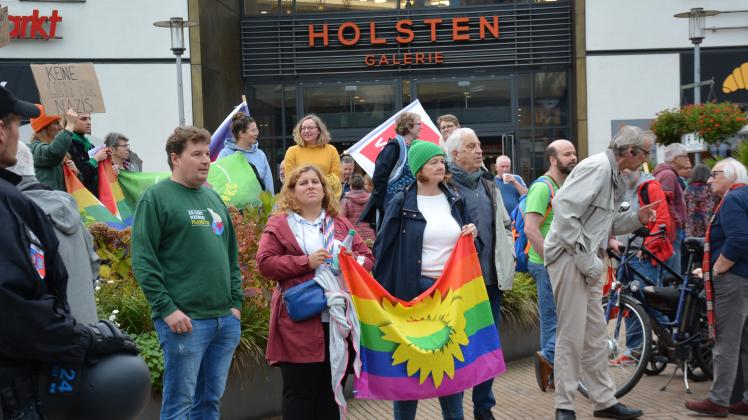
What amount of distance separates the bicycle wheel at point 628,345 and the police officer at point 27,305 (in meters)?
5.06

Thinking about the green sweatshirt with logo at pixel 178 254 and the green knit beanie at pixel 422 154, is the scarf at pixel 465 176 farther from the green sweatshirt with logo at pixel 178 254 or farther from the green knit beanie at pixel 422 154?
the green sweatshirt with logo at pixel 178 254

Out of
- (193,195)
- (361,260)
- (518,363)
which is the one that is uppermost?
(193,195)

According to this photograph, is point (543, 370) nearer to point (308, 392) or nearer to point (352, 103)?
point (308, 392)

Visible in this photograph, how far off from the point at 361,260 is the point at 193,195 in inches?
44.6

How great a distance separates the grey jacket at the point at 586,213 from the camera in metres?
6.51

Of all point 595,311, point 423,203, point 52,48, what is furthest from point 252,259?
point 52,48

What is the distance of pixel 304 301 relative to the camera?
17.5 ft

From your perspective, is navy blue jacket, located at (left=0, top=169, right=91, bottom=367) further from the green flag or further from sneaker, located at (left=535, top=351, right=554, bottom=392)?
the green flag

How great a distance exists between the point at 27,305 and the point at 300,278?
2579 millimetres

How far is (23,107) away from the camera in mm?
3236

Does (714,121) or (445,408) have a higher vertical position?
(714,121)

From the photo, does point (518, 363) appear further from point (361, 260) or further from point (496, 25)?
point (496, 25)

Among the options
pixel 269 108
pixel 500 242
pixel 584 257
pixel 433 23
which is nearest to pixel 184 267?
pixel 500 242

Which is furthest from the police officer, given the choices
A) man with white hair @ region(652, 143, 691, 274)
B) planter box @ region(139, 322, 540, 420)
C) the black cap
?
man with white hair @ region(652, 143, 691, 274)
